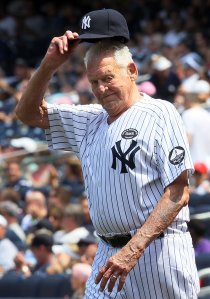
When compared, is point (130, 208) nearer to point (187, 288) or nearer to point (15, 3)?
point (187, 288)

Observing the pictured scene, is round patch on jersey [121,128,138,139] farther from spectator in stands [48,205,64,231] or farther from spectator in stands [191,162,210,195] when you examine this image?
spectator in stands [48,205,64,231]

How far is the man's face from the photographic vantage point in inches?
171

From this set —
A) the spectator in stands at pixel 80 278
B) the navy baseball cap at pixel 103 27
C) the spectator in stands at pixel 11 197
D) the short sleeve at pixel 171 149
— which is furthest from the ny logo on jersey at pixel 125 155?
the spectator in stands at pixel 11 197

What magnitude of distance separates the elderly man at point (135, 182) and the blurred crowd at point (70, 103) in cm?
314

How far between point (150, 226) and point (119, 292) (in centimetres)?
41

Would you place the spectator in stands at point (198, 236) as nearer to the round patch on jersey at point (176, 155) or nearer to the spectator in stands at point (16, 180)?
the round patch on jersey at point (176, 155)

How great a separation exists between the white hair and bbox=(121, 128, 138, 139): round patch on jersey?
29cm

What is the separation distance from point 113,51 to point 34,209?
21.4 ft

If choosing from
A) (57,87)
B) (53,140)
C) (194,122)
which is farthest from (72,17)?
(53,140)

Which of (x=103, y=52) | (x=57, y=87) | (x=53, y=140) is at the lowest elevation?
(x=57, y=87)

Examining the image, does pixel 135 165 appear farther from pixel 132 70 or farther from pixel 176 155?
pixel 132 70

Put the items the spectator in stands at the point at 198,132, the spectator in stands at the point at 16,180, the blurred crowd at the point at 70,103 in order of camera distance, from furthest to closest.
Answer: the spectator in stands at the point at 16,180
the spectator in stands at the point at 198,132
the blurred crowd at the point at 70,103

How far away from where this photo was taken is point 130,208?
168 inches

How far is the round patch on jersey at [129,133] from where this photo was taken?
434cm
